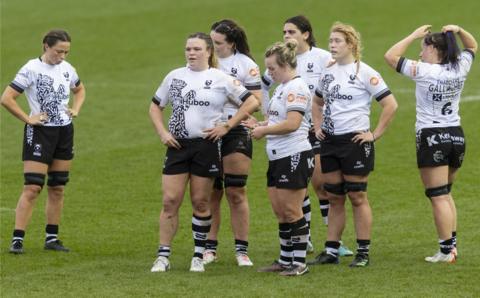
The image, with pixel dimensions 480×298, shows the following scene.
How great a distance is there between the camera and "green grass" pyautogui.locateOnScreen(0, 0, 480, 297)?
1046 cm

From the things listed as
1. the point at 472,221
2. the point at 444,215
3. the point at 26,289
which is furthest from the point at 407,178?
the point at 26,289

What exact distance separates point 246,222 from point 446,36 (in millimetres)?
2798

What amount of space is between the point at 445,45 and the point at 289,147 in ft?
6.32

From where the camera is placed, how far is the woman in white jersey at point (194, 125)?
1098 centimetres

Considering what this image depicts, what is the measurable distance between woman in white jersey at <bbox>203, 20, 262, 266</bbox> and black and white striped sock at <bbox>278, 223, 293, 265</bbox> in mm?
552

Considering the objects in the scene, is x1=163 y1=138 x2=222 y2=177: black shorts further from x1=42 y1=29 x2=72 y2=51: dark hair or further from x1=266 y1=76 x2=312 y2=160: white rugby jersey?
x1=42 y1=29 x2=72 y2=51: dark hair

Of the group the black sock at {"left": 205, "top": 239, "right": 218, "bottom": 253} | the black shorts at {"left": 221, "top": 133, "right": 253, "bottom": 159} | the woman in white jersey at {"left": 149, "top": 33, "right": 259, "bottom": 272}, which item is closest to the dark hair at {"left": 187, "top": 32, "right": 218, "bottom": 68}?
the woman in white jersey at {"left": 149, "top": 33, "right": 259, "bottom": 272}

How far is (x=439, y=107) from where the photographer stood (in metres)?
11.2

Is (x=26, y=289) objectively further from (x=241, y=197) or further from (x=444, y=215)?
(x=444, y=215)

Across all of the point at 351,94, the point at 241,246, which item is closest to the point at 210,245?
the point at 241,246

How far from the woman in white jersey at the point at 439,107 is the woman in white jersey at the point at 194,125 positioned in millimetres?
1654

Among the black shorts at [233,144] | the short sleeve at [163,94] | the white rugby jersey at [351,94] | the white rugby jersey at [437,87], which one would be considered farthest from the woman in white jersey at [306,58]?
the short sleeve at [163,94]

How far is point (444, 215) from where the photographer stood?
11.2 metres

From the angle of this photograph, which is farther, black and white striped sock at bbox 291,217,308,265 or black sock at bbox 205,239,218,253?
black sock at bbox 205,239,218,253
